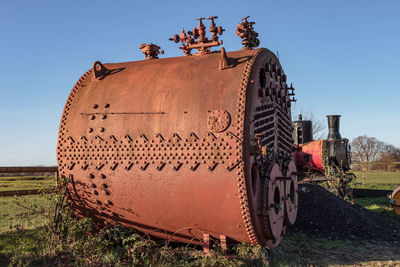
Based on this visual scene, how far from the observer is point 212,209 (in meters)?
5.57

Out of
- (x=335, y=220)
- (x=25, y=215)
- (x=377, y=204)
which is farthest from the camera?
(x=377, y=204)

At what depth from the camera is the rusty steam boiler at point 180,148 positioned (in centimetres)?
548

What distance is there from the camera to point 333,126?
1745cm

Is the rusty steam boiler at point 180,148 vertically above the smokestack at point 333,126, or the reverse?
the smokestack at point 333,126

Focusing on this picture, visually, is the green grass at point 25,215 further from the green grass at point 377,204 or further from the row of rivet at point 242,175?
the green grass at point 377,204

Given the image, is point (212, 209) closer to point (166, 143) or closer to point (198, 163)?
point (198, 163)

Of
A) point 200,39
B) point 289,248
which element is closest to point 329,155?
point 289,248

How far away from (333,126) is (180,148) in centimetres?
1348

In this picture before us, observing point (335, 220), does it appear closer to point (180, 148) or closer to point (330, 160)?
point (180, 148)

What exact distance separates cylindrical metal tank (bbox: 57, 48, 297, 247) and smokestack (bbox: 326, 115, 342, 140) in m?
11.3

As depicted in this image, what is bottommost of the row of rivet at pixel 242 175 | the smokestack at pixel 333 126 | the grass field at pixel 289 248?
the grass field at pixel 289 248

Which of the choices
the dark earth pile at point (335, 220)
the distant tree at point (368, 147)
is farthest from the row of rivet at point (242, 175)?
the distant tree at point (368, 147)

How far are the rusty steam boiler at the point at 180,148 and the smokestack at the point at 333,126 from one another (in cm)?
1133

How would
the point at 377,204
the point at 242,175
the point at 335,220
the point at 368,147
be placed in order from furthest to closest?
the point at 368,147 → the point at 377,204 → the point at 335,220 → the point at 242,175
